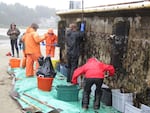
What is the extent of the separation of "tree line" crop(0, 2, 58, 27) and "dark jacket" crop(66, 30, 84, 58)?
61.0 metres

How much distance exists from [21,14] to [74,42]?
245 feet

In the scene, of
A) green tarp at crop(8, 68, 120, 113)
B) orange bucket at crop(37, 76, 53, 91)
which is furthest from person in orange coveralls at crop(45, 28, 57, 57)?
orange bucket at crop(37, 76, 53, 91)

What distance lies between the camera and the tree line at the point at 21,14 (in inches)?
2972

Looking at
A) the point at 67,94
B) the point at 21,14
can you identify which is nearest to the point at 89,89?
the point at 67,94

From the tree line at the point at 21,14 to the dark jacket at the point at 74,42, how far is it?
61.0 meters

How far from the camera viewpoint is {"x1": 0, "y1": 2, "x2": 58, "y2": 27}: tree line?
75500 millimetres

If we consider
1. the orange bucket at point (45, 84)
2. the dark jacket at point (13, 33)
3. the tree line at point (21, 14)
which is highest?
the tree line at point (21, 14)

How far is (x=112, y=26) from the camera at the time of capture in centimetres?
888

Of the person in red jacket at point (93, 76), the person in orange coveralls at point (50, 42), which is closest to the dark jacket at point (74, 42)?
the person in red jacket at point (93, 76)

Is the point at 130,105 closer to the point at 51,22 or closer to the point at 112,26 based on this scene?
the point at 112,26

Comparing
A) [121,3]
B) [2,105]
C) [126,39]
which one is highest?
[121,3]

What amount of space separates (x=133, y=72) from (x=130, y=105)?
0.91m

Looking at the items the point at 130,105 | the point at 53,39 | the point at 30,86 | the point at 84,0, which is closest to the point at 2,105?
the point at 30,86

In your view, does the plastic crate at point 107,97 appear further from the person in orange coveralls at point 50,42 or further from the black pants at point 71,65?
the person in orange coveralls at point 50,42
